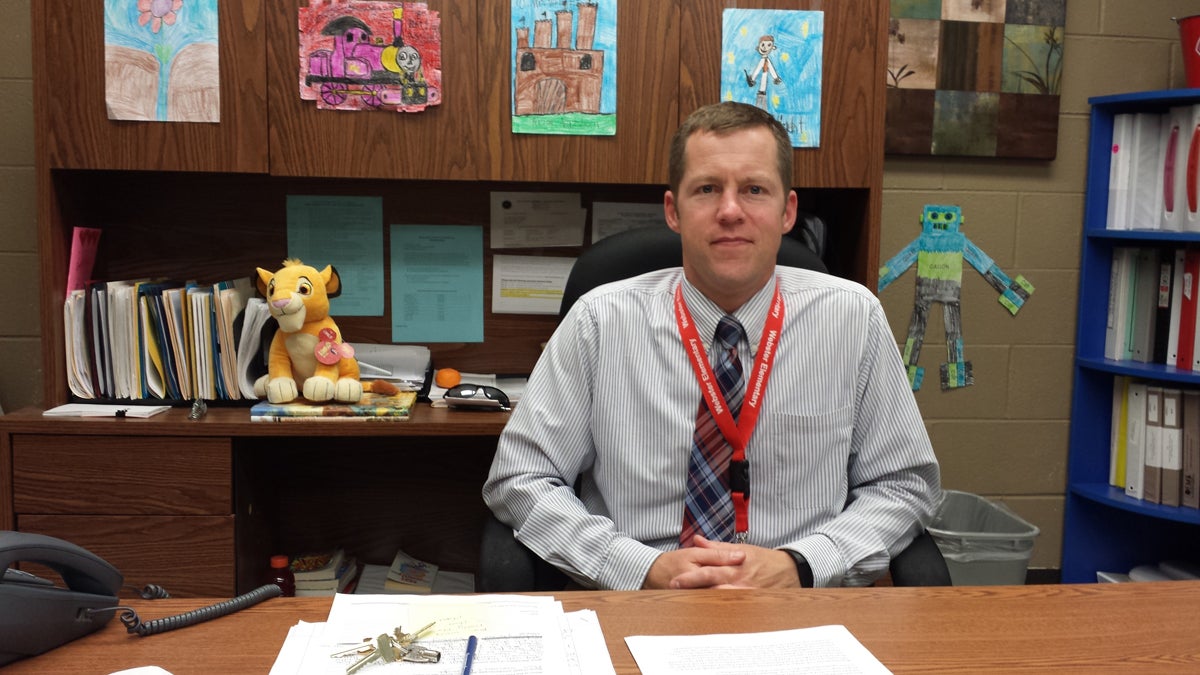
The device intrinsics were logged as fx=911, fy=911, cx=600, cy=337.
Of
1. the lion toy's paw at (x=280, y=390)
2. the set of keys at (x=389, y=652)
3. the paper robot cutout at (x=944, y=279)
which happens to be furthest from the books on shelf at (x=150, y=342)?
A: the paper robot cutout at (x=944, y=279)

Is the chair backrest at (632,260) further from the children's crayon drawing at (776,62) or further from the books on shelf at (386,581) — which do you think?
the books on shelf at (386,581)

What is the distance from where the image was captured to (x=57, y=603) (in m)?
0.85

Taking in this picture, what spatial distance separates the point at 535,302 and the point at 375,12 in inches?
30.9

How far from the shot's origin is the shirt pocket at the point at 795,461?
1442 mm

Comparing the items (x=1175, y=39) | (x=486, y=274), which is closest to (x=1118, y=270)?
→ (x=1175, y=39)

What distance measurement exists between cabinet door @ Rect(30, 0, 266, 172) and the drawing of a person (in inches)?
41.5

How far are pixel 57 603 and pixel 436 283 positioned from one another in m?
1.51

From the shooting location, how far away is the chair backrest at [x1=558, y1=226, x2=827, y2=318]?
160cm

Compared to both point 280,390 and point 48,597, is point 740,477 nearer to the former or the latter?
point 48,597

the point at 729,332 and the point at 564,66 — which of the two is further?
the point at 564,66

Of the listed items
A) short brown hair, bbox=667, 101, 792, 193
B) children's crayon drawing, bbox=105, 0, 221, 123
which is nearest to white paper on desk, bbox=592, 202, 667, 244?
short brown hair, bbox=667, 101, 792, 193

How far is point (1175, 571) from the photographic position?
2.46 metres

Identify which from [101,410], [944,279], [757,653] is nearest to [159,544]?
[101,410]

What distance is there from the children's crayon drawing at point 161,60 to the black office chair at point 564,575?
0.92 metres
